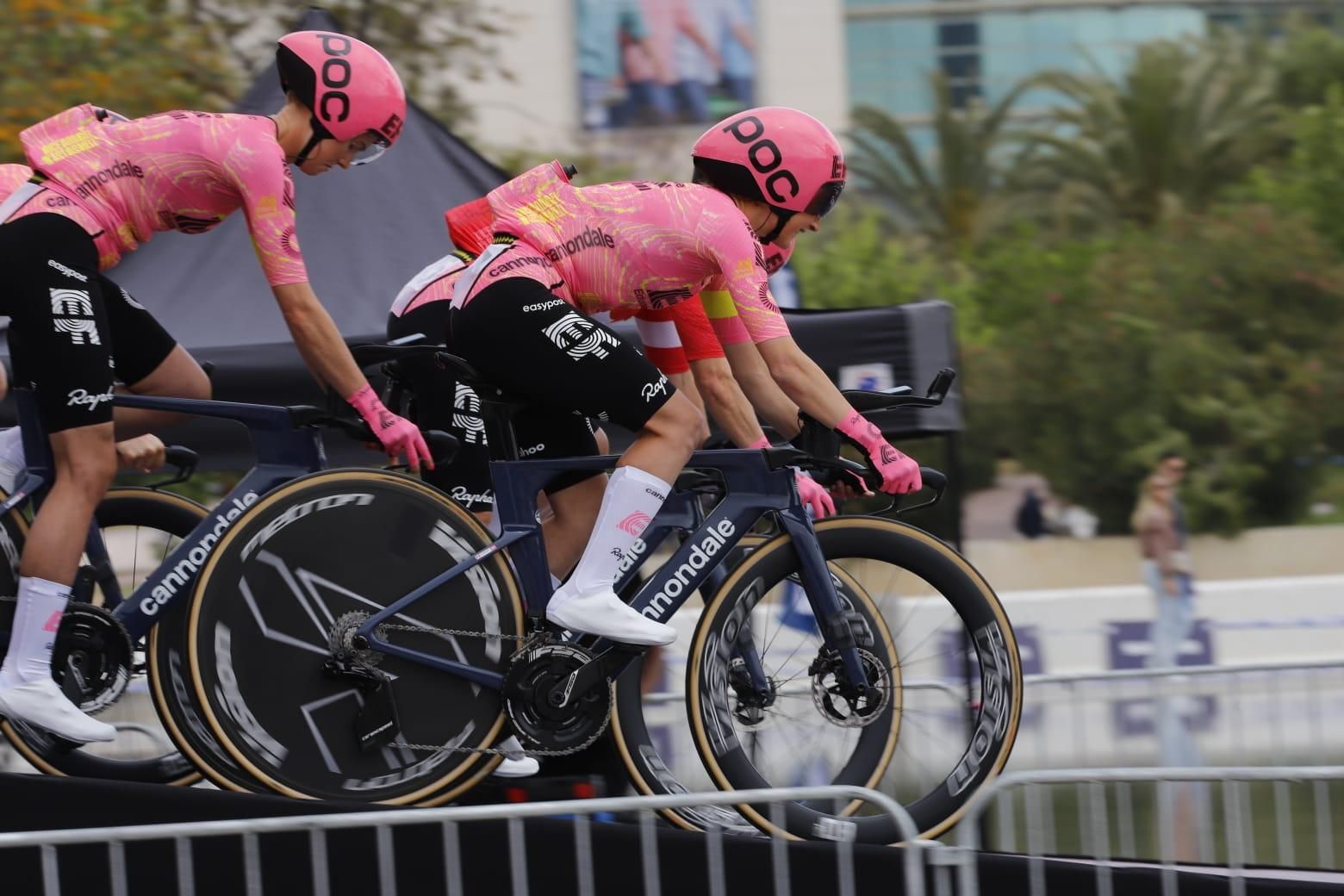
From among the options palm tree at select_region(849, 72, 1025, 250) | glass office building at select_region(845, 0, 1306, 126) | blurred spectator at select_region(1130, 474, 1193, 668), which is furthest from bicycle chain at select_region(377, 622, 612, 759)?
glass office building at select_region(845, 0, 1306, 126)

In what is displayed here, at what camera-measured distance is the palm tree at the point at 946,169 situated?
26812mm

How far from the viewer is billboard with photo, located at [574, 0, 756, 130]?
38.8 meters

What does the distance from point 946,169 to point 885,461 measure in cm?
2400

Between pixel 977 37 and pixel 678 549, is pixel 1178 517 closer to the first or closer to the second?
pixel 678 549

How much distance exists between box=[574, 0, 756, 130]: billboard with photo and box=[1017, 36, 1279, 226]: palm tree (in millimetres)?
14891

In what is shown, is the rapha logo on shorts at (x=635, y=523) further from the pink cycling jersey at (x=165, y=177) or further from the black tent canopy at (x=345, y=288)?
the black tent canopy at (x=345, y=288)

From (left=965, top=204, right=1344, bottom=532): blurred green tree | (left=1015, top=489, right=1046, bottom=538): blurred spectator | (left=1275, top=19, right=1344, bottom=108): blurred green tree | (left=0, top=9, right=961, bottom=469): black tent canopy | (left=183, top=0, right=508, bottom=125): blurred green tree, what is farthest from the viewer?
(left=1275, top=19, right=1344, bottom=108): blurred green tree

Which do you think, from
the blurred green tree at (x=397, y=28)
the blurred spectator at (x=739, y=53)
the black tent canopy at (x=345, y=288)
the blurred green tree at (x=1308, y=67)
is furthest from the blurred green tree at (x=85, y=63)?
the blurred spectator at (x=739, y=53)

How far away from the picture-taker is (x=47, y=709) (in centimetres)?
387

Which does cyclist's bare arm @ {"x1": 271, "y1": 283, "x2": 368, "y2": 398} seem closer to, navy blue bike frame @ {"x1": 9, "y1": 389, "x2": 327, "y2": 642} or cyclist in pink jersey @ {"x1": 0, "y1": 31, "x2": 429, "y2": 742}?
cyclist in pink jersey @ {"x1": 0, "y1": 31, "x2": 429, "y2": 742}

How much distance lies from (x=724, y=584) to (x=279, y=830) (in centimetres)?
122

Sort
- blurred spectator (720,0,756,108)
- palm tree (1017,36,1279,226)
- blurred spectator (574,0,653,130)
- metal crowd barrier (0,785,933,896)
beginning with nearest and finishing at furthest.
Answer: metal crowd barrier (0,785,933,896) < palm tree (1017,36,1279,226) < blurred spectator (574,0,653,130) < blurred spectator (720,0,756,108)

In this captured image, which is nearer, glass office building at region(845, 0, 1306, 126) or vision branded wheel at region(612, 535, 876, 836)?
vision branded wheel at region(612, 535, 876, 836)

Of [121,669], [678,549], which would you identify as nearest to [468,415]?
[678,549]
